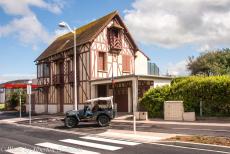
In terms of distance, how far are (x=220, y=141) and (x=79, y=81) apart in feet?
70.7

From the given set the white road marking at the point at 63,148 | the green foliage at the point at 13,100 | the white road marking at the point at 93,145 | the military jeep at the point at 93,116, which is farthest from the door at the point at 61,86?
the white road marking at the point at 63,148

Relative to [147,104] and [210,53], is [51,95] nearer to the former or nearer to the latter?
[147,104]

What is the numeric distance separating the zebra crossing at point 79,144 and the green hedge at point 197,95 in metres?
9.52

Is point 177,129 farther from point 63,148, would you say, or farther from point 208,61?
point 208,61

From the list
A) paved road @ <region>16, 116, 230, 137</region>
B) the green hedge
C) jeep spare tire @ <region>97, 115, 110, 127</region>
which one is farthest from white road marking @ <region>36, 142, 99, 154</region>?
the green hedge

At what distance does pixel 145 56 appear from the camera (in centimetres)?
3844

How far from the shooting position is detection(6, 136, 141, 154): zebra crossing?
11727 millimetres

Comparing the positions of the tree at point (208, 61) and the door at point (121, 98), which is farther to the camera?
the tree at point (208, 61)

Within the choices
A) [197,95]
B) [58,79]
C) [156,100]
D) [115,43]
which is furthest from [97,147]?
[58,79]

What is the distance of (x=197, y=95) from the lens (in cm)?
2248

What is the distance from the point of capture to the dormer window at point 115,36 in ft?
109

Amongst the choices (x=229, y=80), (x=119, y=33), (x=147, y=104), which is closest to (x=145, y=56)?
(x=119, y=33)

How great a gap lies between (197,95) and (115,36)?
13.6 metres

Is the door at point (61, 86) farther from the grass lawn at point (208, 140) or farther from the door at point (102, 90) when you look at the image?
the grass lawn at point (208, 140)
